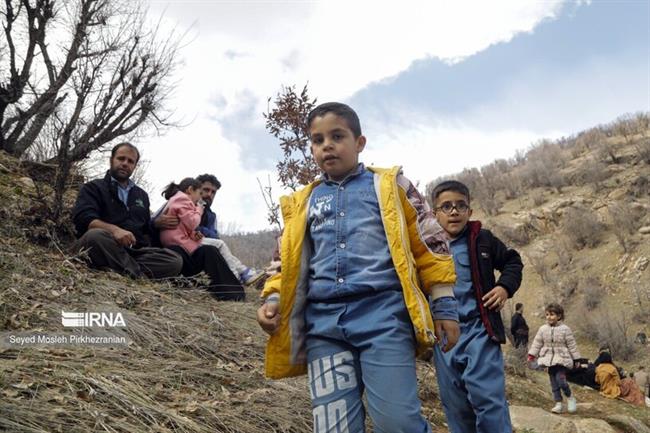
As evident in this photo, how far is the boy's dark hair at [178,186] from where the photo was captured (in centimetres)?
641

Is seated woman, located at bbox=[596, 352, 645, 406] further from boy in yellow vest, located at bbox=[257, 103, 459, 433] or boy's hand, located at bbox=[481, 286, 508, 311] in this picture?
boy in yellow vest, located at bbox=[257, 103, 459, 433]

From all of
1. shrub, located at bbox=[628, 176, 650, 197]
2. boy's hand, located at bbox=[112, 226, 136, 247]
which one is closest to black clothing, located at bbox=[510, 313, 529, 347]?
boy's hand, located at bbox=[112, 226, 136, 247]

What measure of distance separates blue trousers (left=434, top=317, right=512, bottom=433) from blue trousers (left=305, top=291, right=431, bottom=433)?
958 mm

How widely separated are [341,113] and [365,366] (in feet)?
3.51

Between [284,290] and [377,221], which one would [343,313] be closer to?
[284,290]

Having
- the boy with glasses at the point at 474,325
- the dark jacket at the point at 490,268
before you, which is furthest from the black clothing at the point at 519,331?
the boy with glasses at the point at 474,325

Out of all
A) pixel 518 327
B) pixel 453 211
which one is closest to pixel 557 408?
pixel 453 211

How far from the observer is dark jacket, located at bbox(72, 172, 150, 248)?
17.0 feet

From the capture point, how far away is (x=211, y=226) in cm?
688

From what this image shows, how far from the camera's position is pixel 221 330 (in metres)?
4.49

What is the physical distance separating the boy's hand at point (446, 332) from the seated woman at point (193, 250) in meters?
4.17

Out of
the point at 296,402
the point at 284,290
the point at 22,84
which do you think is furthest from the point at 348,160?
the point at 22,84

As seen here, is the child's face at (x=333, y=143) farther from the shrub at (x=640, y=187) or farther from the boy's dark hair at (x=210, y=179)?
the shrub at (x=640, y=187)

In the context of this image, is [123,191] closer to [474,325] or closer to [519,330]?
[474,325]
